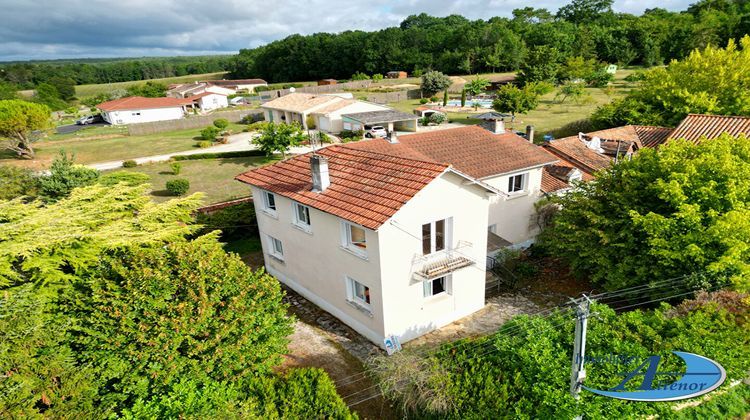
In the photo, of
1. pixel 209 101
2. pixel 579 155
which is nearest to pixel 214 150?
pixel 579 155

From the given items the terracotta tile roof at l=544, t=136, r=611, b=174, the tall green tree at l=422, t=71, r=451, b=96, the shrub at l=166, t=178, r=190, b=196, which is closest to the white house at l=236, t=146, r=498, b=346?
the terracotta tile roof at l=544, t=136, r=611, b=174

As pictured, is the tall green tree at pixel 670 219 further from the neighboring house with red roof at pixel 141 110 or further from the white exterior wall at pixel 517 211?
the neighboring house with red roof at pixel 141 110

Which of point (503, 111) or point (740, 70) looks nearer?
point (740, 70)

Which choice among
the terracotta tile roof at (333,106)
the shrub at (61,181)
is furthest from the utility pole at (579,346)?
the terracotta tile roof at (333,106)

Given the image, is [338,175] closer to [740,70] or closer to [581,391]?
[581,391]

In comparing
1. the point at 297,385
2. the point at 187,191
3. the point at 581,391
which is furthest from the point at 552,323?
the point at 187,191

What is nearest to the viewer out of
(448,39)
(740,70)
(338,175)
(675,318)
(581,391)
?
(581,391)

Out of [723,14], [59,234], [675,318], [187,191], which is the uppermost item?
[723,14]
